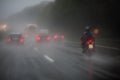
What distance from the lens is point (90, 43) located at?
70.6 ft

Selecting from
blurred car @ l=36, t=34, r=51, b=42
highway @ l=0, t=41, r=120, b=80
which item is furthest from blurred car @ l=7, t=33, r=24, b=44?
highway @ l=0, t=41, r=120, b=80

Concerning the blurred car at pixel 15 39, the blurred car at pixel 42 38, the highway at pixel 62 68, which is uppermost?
the blurred car at pixel 42 38

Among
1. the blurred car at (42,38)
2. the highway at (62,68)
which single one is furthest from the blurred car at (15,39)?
the highway at (62,68)

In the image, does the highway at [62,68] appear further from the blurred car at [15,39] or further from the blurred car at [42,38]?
the blurred car at [42,38]

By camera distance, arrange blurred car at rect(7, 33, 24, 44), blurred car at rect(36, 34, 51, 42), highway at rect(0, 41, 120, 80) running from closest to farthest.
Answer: highway at rect(0, 41, 120, 80), blurred car at rect(7, 33, 24, 44), blurred car at rect(36, 34, 51, 42)

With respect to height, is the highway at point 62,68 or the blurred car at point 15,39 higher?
the blurred car at point 15,39

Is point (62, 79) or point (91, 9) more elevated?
point (91, 9)

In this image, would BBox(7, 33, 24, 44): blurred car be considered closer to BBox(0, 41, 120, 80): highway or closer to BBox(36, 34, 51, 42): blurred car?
BBox(36, 34, 51, 42): blurred car

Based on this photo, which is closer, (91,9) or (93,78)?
(93,78)

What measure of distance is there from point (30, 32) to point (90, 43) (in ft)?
159

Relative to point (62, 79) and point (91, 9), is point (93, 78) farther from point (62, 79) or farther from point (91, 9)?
point (91, 9)

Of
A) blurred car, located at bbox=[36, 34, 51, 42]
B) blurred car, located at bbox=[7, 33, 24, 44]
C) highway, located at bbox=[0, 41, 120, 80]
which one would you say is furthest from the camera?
blurred car, located at bbox=[36, 34, 51, 42]

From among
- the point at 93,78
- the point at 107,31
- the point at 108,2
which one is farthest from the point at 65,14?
the point at 93,78

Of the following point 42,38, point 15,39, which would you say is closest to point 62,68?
point 15,39
